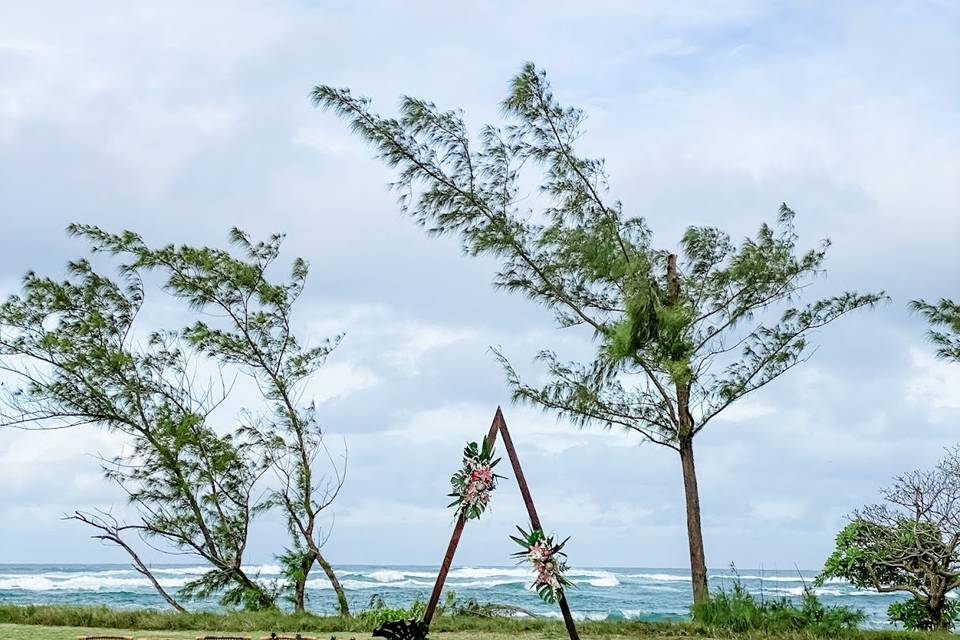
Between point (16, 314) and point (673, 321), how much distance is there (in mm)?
8876

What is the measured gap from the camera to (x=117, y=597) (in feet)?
109

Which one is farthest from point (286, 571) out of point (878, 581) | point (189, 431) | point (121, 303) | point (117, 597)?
point (117, 597)

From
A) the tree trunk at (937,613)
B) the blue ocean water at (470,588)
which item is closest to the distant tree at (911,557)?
the tree trunk at (937,613)

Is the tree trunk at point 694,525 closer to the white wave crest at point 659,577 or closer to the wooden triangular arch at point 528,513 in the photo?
the wooden triangular arch at point 528,513

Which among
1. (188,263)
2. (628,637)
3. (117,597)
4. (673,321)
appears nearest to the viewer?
(628,637)

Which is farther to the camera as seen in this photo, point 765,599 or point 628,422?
point 628,422

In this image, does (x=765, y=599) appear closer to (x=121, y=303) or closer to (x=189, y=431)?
(x=189, y=431)

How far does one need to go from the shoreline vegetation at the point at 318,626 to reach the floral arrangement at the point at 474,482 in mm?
2148

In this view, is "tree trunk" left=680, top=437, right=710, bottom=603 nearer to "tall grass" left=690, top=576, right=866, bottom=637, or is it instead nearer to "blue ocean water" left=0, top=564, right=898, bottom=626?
"tall grass" left=690, top=576, right=866, bottom=637

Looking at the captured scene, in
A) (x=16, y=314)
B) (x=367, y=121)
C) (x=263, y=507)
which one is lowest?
(x=263, y=507)

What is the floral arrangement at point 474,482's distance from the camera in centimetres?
889

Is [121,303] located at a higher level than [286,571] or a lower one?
higher

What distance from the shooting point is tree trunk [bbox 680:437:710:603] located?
499 inches

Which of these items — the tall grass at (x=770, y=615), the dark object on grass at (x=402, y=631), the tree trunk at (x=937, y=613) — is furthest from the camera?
the tree trunk at (x=937, y=613)
